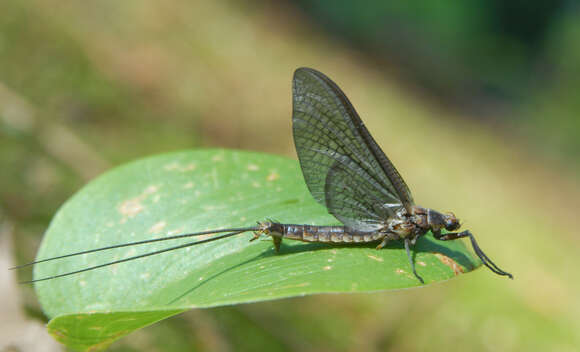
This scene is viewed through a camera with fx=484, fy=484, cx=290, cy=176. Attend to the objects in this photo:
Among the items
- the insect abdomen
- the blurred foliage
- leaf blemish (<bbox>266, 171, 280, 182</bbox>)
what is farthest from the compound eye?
the blurred foliage

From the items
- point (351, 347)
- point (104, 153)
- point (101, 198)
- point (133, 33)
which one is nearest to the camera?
point (101, 198)

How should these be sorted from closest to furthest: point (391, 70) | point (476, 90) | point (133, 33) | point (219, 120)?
point (219, 120) < point (133, 33) < point (391, 70) < point (476, 90)

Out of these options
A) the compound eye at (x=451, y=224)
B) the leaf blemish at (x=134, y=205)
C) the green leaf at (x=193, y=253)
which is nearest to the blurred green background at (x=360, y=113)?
the green leaf at (x=193, y=253)

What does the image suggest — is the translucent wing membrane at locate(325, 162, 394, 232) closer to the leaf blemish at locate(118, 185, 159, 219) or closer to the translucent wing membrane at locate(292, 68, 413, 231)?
the translucent wing membrane at locate(292, 68, 413, 231)

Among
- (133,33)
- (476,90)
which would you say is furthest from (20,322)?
(476,90)

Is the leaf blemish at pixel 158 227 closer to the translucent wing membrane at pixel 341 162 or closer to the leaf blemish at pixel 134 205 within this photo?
the leaf blemish at pixel 134 205

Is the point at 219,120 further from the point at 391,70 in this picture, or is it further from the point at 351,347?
the point at 391,70
